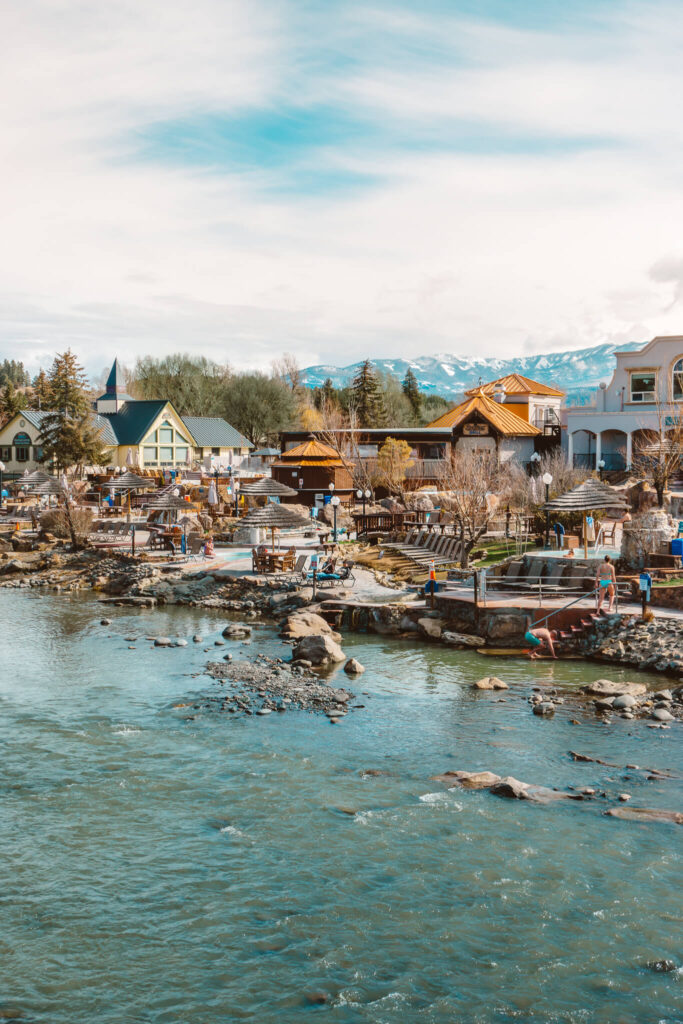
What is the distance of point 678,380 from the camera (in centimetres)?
5644

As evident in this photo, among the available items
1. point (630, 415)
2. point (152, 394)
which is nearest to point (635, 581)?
point (630, 415)

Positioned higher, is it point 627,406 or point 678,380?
point 678,380

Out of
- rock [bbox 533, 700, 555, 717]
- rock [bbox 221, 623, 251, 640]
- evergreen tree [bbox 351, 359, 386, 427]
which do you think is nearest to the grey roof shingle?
evergreen tree [bbox 351, 359, 386, 427]

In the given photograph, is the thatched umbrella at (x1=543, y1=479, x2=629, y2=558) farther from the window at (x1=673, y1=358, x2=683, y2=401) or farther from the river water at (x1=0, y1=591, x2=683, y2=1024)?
the window at (x1=673, y1=358, x2=683, y2=401)

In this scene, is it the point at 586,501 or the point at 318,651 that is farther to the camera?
the point at 586,501

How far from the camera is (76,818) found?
1359 cm

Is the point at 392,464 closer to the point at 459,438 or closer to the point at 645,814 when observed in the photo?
the point at 459,438

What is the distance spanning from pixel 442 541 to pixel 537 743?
1563 centimetres

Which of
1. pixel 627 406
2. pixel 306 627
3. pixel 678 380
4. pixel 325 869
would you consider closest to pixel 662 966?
pixel 325 869

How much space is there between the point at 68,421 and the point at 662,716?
1907 inches

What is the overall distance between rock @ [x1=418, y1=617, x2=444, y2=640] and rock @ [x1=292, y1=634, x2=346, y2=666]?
111 inches

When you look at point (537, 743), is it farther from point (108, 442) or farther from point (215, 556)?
point (108, 442)

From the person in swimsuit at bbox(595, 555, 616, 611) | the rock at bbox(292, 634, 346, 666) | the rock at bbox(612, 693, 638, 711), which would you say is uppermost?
the person in swimsuit at bbox(595, 555, 616, 611)

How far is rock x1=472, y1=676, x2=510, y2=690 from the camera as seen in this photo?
20312 millimetres
